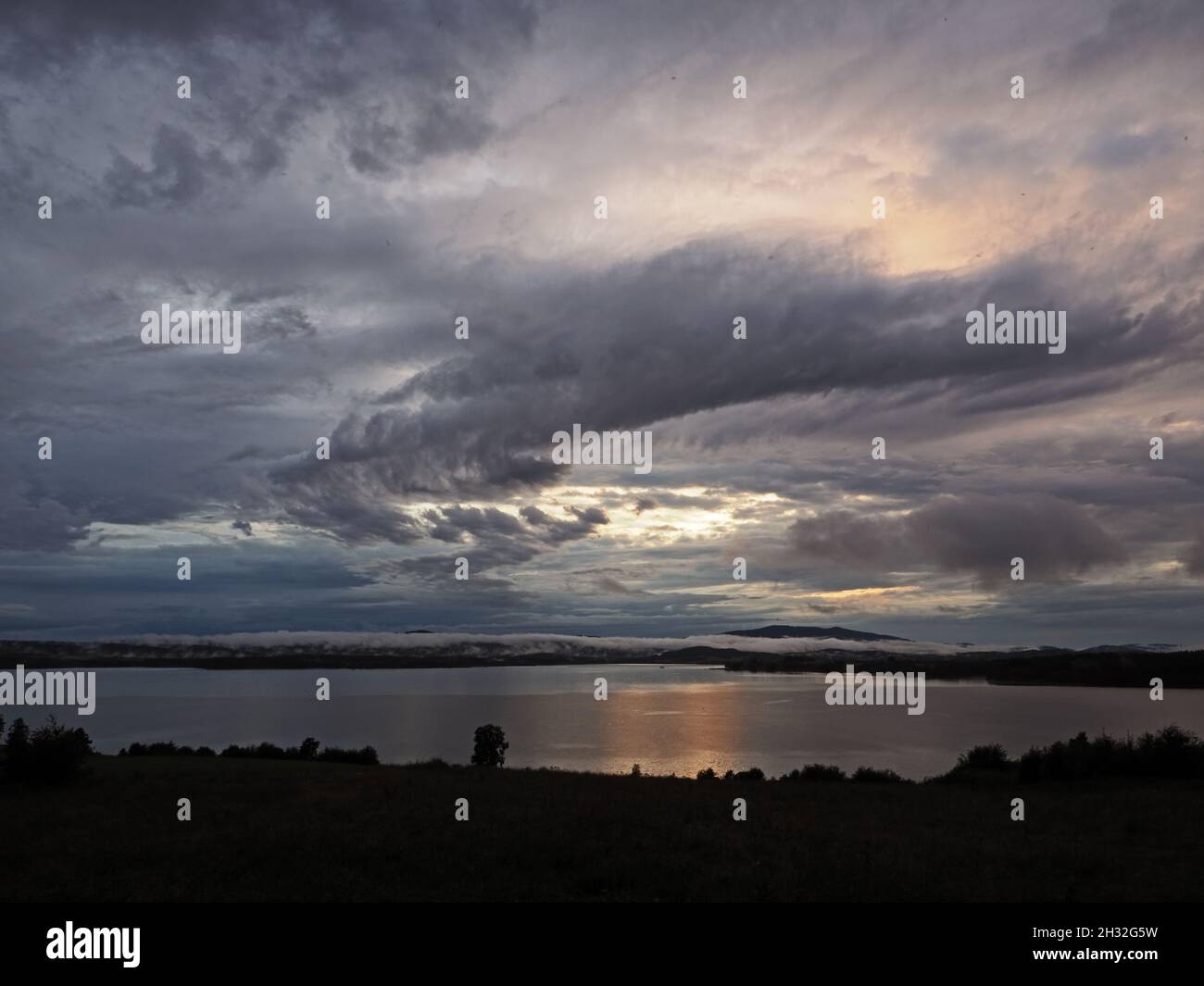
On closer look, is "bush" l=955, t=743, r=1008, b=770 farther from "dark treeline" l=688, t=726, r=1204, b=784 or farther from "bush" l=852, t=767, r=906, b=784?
"bush" l=852, t=767, r=906, b=784

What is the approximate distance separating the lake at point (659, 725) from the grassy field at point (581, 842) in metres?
40.2

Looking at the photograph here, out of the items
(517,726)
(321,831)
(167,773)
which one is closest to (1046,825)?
(321,831)

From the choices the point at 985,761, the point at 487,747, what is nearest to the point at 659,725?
the point at 487,747

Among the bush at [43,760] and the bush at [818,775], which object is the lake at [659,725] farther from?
the bush at [43,760]

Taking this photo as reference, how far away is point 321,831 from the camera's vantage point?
1895cm

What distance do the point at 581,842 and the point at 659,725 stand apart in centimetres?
10205

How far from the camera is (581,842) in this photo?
57.2 ft

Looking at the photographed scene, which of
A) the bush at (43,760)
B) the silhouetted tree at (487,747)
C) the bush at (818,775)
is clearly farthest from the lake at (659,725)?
the bush at (43,760)

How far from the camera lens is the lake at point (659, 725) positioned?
7950 centimetres

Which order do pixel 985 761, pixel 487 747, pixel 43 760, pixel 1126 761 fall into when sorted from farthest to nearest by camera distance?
pixel 487 747 → pixel 985 761 → pixel 1126 761 → pixel 43 760

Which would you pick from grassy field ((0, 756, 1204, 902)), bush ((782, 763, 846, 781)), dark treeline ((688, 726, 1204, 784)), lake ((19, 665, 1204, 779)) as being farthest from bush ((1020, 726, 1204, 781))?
lake ((19, 665, 1204, 779))

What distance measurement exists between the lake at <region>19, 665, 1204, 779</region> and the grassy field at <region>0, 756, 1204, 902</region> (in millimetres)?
40175

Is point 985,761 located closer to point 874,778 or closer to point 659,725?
point 874,778

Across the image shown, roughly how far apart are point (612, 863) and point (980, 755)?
3019 cm
